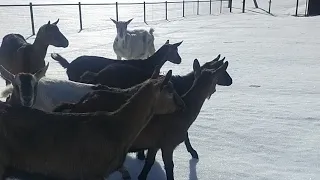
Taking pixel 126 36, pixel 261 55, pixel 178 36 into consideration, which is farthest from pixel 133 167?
pixel 178 36

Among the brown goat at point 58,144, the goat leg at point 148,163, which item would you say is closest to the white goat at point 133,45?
the goat leg at point 148,163

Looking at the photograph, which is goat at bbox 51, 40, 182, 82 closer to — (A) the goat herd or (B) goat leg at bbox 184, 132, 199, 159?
(A) the goat herd

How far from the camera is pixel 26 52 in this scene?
7.52 metres

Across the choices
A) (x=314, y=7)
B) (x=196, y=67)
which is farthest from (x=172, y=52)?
(x=314, y=7)

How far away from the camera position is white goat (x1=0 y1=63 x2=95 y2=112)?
4.45 meters

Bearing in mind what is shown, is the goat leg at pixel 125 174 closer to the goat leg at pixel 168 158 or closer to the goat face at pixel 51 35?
the goat leg at pixel 168 158

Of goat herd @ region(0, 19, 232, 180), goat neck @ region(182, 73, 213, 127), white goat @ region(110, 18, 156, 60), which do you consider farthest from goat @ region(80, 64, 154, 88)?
white goat @ region(110, 18, 156, 60)

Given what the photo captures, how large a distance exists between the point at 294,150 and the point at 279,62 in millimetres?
6882

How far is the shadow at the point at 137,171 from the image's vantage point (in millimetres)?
4527

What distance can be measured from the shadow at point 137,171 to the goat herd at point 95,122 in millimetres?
126

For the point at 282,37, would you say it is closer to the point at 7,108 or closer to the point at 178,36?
the point at 178,36

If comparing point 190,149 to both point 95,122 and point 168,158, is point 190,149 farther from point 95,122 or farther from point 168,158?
point 95,122

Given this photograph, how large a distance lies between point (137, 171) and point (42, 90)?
143cm

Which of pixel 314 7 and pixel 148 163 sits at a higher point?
pixel 148 163
